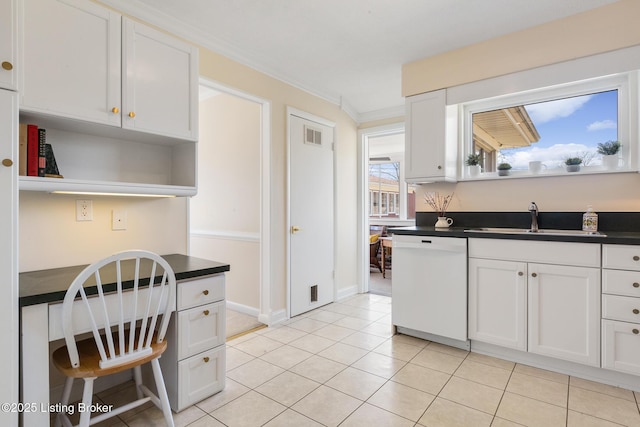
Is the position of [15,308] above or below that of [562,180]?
below

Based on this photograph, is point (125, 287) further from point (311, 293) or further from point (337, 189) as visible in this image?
point (337, 189)

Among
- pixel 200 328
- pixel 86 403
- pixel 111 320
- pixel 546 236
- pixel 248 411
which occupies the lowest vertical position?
pixel 248 411

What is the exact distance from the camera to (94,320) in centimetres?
144

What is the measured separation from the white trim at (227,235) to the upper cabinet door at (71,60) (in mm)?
1818

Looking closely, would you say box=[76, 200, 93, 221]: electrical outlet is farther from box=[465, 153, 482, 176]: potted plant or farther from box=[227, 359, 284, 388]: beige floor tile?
box=[465, 153, 482, 176]: potted plant

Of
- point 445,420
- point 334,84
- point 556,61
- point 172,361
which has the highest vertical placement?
point 334,84

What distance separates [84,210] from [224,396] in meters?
1.40

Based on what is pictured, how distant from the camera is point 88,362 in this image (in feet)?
4.75

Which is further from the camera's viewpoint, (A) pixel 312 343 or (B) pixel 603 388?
(A) pixel 312 343

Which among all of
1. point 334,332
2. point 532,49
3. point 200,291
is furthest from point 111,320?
point 532,49

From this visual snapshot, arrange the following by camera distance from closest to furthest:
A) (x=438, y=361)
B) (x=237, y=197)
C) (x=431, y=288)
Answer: (x=438, y=361)
(x=431, y=288)
(x=237, y=197)

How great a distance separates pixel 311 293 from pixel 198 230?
1619 millimetres

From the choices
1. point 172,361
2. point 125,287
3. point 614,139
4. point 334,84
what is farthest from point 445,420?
point 334,84

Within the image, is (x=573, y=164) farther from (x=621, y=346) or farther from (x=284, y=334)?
(x=284, y=334)
